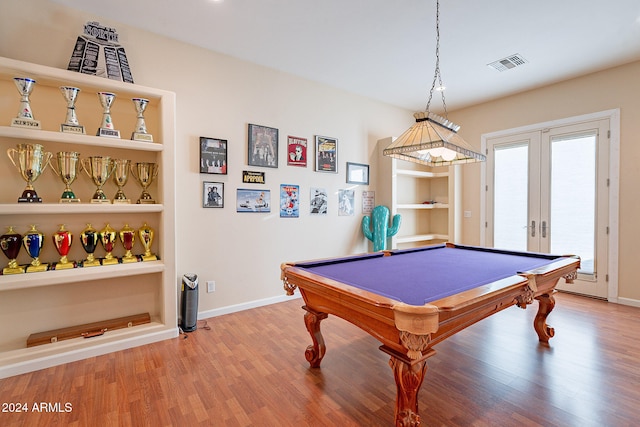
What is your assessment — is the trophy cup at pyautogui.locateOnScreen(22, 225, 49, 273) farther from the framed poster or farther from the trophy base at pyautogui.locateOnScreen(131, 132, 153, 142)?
the framed poster

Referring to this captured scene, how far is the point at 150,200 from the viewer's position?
9.69 feet

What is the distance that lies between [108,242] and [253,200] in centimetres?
153

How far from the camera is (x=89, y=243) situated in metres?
2.64

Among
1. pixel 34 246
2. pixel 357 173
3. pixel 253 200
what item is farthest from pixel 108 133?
pixel 357 173

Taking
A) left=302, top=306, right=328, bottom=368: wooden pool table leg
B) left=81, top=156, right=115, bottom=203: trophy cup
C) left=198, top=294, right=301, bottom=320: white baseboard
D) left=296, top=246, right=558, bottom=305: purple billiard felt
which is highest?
left=81, top=156, right=115, bottom=203: trophy cup

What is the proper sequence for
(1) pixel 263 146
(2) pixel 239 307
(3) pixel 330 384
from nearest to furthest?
(3) pixel 330 384 → (2) pixel 239 307 → (1) pixel 263 146

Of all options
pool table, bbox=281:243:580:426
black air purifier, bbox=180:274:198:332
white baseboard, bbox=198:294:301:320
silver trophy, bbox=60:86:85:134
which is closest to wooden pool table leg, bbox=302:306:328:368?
pool table, bbox=281:243:580:426

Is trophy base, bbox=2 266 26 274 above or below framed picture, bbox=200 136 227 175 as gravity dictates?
below

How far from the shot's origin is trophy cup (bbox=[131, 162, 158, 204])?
9.57 ft

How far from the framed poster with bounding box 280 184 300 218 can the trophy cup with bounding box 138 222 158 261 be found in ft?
5.05

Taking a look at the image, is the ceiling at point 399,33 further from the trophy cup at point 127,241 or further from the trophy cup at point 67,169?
the trophy cup at point 127,241

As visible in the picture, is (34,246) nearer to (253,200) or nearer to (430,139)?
(253,200)

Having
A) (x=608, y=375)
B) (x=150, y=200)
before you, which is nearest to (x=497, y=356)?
(x=608, y=375)

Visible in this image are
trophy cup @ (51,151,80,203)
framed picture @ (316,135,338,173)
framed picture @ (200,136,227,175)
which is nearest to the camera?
trophy cup @ (51,151,80,203)
